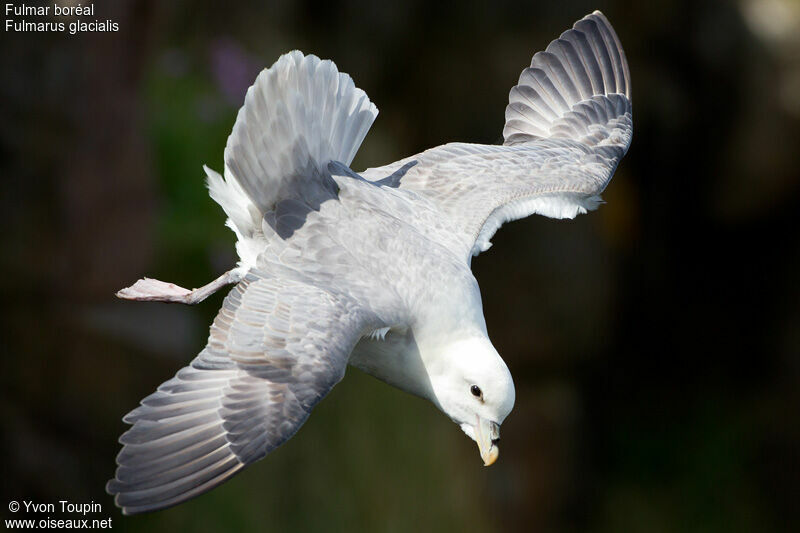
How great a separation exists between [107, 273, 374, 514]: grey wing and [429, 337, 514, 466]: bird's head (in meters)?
0.41

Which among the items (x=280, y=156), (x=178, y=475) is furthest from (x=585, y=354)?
(x=178, y=475)

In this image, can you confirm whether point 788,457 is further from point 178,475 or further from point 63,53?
point 178,475

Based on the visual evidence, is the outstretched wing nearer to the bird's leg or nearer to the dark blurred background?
the bird's leg

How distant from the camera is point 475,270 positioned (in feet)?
→ 25.9

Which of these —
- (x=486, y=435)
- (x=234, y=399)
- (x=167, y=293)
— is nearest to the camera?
(x=234, y=399)

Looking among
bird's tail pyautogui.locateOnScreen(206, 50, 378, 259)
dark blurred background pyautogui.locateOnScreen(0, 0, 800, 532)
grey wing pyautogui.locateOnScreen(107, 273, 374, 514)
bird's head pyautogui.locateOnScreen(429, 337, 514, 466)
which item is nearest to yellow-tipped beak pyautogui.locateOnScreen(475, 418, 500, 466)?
bird's head pyautogui.locateOnScreen(429, 337, 514, 466)

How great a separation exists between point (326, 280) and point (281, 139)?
1.87 feet

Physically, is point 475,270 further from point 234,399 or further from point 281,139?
point 234,399

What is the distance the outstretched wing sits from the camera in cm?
393

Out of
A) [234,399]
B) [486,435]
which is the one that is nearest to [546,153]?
[486,435]

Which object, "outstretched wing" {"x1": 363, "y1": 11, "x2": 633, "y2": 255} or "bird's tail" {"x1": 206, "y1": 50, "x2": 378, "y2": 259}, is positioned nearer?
"bird's tail" {"x1": 206, "y1": 50, "x2": 378, "y2": 259}

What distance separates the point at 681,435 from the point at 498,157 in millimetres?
5949

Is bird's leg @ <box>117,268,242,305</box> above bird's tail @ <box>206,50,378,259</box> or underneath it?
underneath

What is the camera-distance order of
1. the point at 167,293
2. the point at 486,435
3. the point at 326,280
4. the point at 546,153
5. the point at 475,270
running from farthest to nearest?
the point at 475,270 < the point at 546,153 < the point at 167,293 < the point at 486,435 < the point at 326,280
